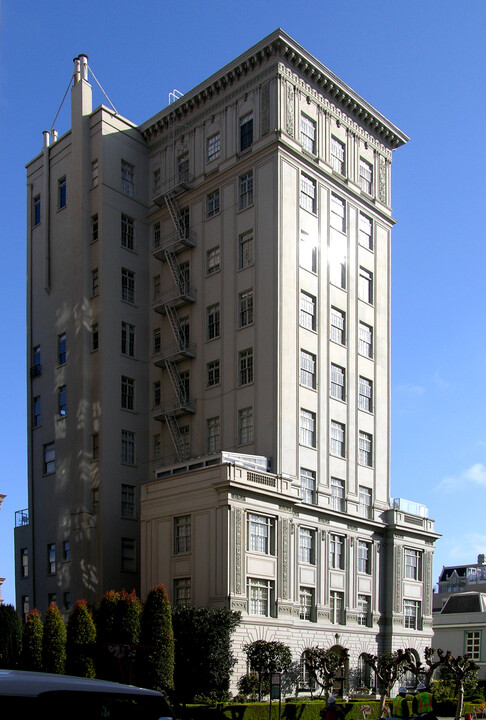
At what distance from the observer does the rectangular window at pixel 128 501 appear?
193ft

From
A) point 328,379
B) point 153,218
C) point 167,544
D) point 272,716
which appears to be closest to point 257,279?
point 328,379

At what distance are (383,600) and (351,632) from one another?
4.79 meters

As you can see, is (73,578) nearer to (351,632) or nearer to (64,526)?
(64,526)

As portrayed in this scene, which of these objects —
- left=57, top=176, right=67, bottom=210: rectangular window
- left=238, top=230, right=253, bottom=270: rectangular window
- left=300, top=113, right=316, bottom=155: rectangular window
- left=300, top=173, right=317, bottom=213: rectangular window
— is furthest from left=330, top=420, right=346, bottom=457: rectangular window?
left=57, top=176, right=67, bottom=210: rectangular window

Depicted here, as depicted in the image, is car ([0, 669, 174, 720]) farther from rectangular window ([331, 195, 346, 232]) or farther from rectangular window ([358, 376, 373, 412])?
rectangular window ([331, 195, 346, 232])

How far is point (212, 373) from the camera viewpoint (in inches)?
2339

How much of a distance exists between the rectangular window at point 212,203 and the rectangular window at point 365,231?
1076 cm

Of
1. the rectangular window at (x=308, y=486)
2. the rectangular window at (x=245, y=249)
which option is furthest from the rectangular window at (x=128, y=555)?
the rectangular window at (x=245, y=249)

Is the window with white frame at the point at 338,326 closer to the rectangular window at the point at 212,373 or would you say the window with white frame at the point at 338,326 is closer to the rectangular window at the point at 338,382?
the rectangular window at the point at 338,382

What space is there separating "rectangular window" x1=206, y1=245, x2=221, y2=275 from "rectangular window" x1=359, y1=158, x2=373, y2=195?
12.8 metres

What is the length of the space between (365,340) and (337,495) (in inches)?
457

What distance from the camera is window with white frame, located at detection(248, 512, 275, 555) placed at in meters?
50.3

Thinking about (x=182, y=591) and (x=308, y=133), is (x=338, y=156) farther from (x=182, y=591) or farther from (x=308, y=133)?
(x=182, y=591)

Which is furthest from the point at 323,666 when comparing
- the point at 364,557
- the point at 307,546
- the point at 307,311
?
the point at 307,311
